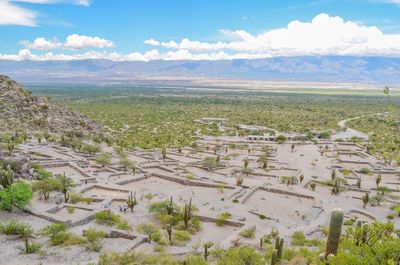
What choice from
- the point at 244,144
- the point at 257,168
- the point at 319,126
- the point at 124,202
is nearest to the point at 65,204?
the point at 124,202

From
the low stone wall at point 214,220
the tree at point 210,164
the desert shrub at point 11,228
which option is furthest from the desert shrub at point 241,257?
the tree at point 210,164

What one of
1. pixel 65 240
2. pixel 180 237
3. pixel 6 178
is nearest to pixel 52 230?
pixel 65 240

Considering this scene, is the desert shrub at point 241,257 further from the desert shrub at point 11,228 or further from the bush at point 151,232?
the desert shrub at point 11,228

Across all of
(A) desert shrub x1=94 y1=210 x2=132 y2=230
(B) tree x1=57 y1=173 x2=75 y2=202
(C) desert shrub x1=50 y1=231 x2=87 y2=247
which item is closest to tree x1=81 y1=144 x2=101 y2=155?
(B) tree x1=57 y1=173 x2=75 y2=202

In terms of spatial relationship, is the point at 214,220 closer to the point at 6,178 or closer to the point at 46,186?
the point at 46,186

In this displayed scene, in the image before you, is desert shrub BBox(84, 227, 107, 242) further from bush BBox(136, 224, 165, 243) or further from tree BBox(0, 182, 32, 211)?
tree BBox(0, 182, 32, 211)
